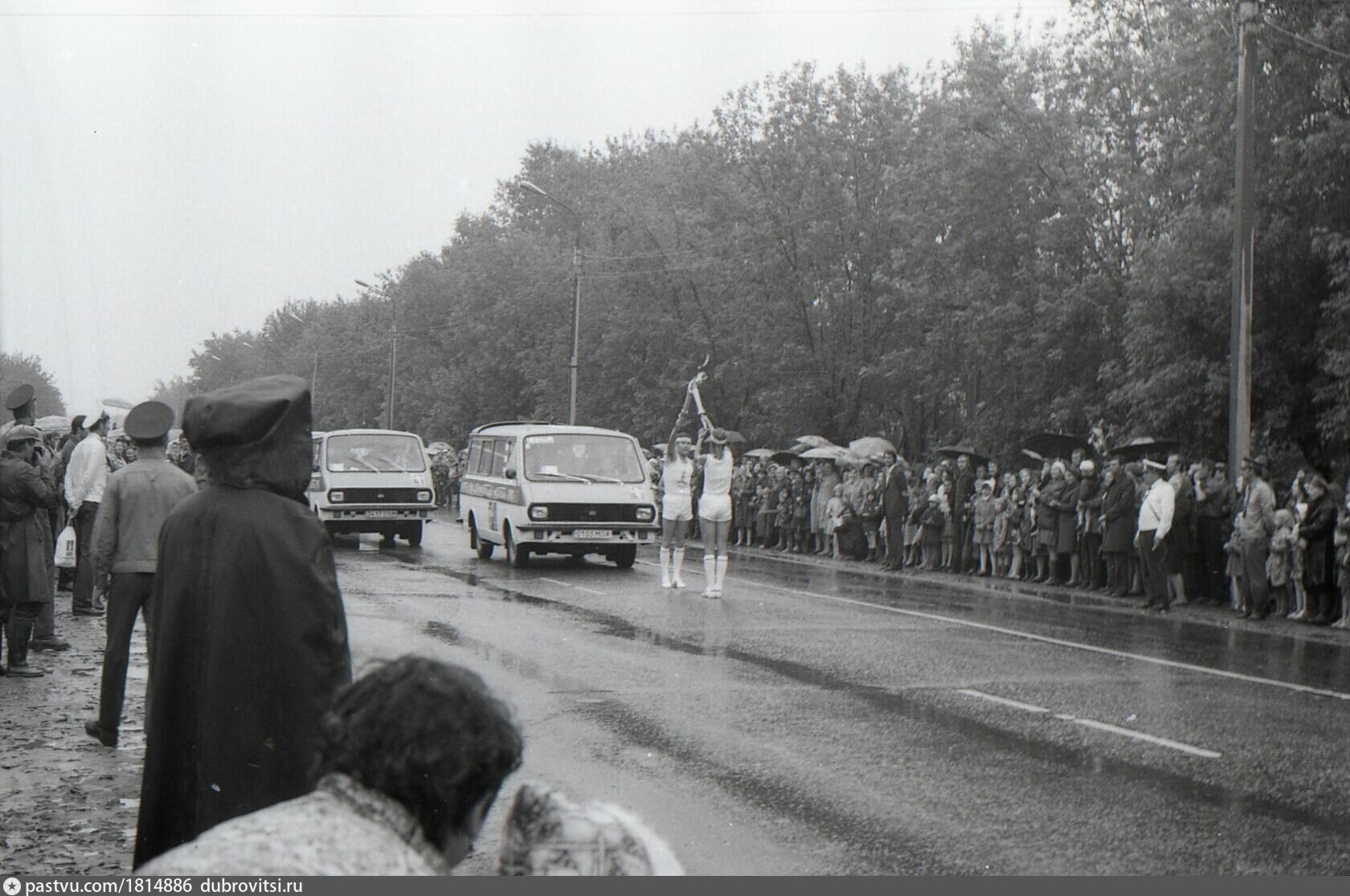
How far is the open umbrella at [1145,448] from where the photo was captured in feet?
76.5


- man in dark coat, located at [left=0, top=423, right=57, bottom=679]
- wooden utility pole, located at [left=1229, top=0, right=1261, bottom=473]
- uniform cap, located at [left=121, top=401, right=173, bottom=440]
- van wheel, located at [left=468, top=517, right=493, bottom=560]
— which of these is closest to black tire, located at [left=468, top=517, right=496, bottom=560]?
van wheel, located at [left=468, top=517, right=493, bottom=560]

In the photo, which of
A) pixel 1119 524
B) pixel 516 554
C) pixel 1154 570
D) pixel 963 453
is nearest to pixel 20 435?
pixel 516 554

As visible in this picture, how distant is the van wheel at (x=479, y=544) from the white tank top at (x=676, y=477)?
6556 mm

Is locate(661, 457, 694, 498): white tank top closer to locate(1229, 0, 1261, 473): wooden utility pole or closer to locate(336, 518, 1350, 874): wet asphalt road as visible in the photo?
locate(336, 518, 1350, 874): wet asphalt road

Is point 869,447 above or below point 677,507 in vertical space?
above

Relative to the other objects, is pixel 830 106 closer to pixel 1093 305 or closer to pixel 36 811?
pixel 1093 305

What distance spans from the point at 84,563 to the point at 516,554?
805 centimetres

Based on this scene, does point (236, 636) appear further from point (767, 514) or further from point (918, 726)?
point (767, 514)

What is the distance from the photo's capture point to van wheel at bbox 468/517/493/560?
24828mm

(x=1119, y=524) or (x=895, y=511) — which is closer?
(x=1119, y=524)

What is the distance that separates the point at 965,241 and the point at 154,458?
27.2 metres

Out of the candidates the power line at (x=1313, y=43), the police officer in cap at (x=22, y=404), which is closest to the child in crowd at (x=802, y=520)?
the power line at (x=1313, y=43)

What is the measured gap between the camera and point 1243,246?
20062mm

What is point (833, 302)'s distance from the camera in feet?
148
